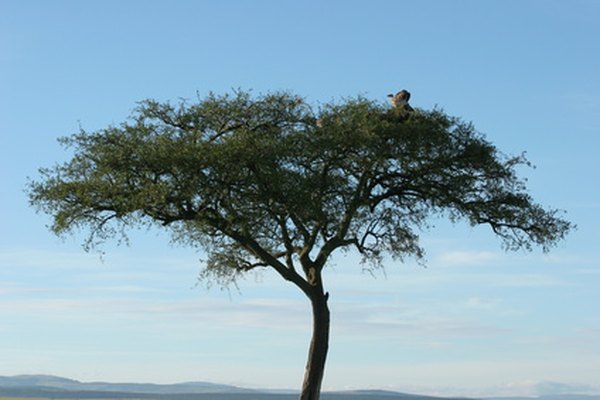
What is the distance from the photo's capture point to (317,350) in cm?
3991

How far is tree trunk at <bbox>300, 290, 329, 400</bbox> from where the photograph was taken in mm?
39719

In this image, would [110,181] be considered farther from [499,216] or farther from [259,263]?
[499,216]

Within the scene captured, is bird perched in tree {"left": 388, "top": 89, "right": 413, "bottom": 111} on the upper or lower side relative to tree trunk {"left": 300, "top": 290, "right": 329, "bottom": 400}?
upper

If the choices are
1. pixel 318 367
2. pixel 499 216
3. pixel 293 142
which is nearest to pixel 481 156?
pixel 499 216

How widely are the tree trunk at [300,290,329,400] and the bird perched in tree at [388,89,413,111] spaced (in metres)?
8.66

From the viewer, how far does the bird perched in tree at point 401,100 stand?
1630 inches

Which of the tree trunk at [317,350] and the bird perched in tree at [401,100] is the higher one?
the bird perched in tree at [401,100]

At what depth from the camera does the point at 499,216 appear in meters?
43.0

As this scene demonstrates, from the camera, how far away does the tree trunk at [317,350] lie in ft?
130

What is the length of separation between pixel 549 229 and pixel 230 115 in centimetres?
1543

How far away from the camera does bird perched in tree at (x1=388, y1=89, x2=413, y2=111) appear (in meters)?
A: 41.4

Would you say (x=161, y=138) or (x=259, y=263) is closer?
(x=161, y=138)

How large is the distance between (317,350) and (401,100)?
11.3m

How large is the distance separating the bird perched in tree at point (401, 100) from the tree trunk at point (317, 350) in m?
8.66
